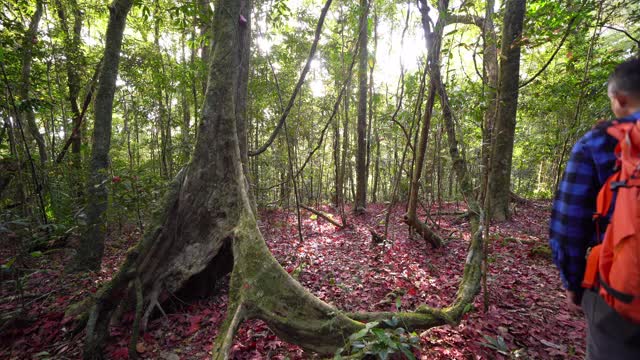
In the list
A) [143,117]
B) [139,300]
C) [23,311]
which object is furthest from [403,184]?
[143,117]

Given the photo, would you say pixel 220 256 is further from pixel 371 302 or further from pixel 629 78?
pixel 629 78

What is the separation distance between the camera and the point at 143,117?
40.5 ft

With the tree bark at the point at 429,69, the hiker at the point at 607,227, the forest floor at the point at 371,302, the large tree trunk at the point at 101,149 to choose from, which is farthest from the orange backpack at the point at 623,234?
the large tree trunk at the point at 101,149

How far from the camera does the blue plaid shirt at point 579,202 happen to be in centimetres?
157

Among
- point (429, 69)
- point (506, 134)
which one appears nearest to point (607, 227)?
point (429, 69)

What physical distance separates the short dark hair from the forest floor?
2.73 meters

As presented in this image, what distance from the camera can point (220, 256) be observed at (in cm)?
474

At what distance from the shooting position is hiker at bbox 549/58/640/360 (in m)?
1.26

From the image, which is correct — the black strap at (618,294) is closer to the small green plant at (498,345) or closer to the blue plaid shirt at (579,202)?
the blue plaid shirt at (579,202)

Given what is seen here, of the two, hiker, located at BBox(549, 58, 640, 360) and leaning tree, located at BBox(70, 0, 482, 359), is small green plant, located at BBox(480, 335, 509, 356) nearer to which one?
leaning tree, located at BBox(70, 0, 482, 359)

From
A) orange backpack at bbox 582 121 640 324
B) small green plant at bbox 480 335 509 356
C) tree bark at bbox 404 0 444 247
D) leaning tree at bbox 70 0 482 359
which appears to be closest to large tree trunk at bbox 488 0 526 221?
tree bark at bbox 404 0 444 247

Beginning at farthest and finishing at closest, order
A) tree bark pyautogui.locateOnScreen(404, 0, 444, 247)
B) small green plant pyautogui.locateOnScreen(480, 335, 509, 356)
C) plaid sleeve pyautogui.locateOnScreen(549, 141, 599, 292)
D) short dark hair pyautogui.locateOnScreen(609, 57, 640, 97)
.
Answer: tree bark pyautogui.locateOnScreen(404, 0, 444, 247) → small green plant pyautogui.locateOnScreen(480, 335, 509, 356) → plaid sleeve pyautogui.locateOnScreen(549, 141, 599, 292) → short dark hair pyautogui.locateOnScreen(609, 57, 640, 97)

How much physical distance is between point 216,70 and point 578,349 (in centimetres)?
596

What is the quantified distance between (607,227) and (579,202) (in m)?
0.26
